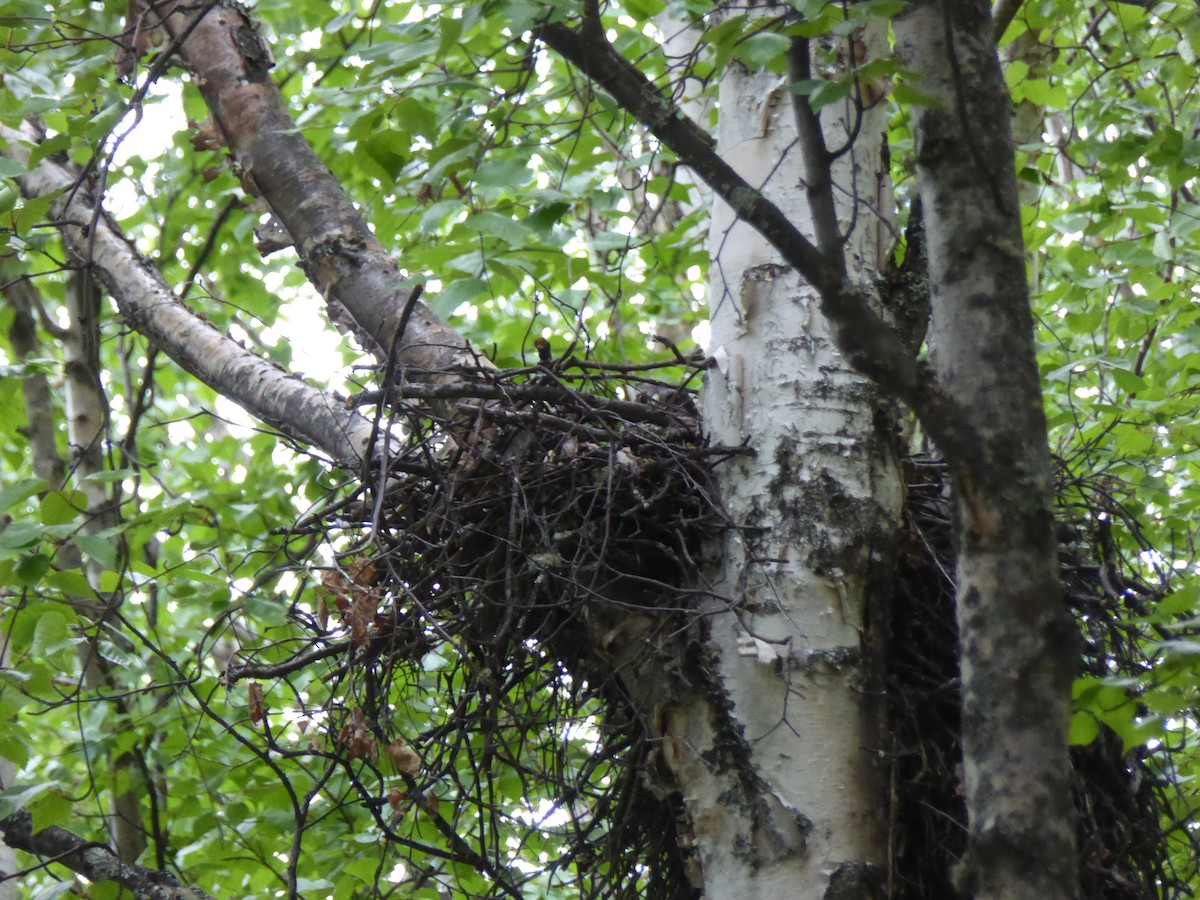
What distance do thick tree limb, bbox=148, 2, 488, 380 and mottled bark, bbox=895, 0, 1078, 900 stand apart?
3.12ft

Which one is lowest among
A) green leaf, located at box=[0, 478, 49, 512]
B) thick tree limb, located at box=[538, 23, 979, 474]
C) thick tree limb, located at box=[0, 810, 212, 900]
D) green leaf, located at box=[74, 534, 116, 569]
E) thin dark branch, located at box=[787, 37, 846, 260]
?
thick tree limb, located at box=[0, 810, 212, 900]

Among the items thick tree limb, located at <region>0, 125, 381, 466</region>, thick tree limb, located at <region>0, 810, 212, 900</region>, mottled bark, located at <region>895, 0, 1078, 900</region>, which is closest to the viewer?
mottled bark, located at <region>895, 0, 1078, 900</region>

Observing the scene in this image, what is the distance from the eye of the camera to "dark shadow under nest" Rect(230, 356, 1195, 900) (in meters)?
1.57

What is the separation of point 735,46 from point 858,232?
62 centimetres

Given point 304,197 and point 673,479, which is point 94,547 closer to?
point 304,197

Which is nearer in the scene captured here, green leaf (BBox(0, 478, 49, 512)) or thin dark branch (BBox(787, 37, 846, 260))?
thin dark branch (BBox(787, 37, 846, 260))

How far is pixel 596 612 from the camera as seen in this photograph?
1.63 meters

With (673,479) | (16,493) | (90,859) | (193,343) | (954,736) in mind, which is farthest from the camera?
(193,343)

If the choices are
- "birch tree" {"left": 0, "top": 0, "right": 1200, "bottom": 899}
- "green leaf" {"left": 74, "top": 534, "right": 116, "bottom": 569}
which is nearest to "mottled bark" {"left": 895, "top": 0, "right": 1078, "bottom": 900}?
"birch tree" {"left": 0, "top": 0, "right": 1200, "bottom": 899}

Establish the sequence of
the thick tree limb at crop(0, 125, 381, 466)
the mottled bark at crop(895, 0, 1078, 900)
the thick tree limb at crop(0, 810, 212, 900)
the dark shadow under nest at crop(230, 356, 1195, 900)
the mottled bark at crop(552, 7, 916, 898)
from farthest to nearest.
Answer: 1. the thick tree limb at crop(0, 810, 212, 900)
2. the thick tree limb at crop(0, 125, 381, 466)
3. the dark shadow under nest at crop(230, 356, 1195, 900)
4. the mottled bark at crop(552, 7, 916, 898)
5. the mottled bark at crop(895, 0, 1078, 900)

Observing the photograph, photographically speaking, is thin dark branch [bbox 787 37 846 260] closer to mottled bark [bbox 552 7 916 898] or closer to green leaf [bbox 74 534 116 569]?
mottled bark [bbox 552 7 916 898]

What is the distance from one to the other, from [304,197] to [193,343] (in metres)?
0.45

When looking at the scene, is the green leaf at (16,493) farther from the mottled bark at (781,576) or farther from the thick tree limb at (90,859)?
the mottled bark at (781,576)

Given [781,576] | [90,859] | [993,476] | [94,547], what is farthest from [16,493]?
[993,476]
